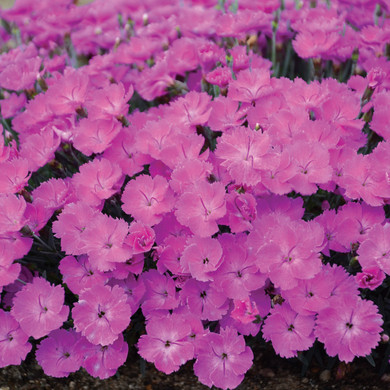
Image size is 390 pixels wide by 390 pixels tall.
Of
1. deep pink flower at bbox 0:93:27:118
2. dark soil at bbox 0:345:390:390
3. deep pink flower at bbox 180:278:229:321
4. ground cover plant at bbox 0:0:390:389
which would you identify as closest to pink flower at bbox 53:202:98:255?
ground cover plant at bbox 0:0:390:389

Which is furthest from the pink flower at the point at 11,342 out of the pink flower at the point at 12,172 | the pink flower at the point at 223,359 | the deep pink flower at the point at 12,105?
the deep pink flower at the point at 12,105

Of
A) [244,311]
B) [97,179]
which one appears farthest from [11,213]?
[244,311]

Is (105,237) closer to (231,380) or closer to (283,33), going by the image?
(231,380)

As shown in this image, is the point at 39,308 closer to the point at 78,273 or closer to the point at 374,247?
the point at 78,273

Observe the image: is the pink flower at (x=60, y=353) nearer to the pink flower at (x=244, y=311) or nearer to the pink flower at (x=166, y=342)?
the pink flower at (x=166, y=342)

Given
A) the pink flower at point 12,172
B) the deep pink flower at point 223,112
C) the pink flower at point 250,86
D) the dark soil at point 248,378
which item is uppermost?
the pink flower at point 250,86
